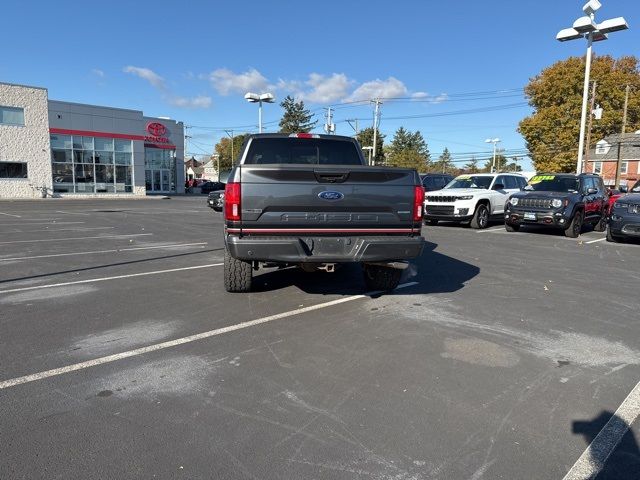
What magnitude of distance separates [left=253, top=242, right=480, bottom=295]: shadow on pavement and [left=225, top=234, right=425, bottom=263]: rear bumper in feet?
3.72

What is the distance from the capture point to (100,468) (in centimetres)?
255

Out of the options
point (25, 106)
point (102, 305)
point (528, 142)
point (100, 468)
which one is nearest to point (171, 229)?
point (102, 305)

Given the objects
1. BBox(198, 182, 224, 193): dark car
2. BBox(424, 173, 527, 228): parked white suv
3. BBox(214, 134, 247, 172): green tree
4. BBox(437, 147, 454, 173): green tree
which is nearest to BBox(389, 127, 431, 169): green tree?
BBox(437, 147, 454, 173): green tree

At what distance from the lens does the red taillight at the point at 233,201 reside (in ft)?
15.8

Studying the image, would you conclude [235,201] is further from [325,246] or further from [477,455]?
[477,455]

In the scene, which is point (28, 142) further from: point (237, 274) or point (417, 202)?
point (417, 202)

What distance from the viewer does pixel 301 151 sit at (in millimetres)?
6887

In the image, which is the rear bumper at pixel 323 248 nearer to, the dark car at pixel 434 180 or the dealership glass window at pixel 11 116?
the dark car at pixel 434 180

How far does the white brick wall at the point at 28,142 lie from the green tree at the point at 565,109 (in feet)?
138

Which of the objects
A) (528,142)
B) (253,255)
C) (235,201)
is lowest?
(253,255)

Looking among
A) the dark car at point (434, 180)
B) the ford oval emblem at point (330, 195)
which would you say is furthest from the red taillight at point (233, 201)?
the dark car at point (434, 180)

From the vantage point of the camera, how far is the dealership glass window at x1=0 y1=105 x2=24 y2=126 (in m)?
31.6

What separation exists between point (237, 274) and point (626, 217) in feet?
34.6

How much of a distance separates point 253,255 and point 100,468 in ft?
8.64
